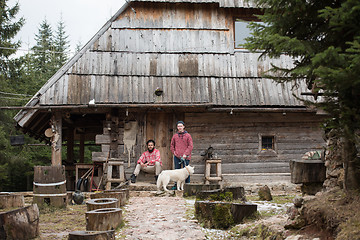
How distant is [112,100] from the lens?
12039mm

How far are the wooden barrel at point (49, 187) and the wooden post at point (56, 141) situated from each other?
4.10m

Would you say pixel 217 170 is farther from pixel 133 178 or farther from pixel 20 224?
pixel 20 224

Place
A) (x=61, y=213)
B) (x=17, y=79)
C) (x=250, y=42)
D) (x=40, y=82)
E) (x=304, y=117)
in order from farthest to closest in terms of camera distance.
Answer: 1. (x=40, y=82)
2. (x=17, y=79)
3. (x=304, y=117)
4. (x=61, y=213)
5. (x=250, y=42)

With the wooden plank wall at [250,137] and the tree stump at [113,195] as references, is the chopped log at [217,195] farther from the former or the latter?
the wooden plank wall at [250,137]

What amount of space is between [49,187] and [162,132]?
5524 millimetres

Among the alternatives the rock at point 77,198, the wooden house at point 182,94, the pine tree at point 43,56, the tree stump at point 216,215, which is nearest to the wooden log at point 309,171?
Result: the tree stump at point 216,215

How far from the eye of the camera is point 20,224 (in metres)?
5.09

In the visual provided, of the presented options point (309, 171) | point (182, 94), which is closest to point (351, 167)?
point (309, 171)

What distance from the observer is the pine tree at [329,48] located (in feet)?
11.6

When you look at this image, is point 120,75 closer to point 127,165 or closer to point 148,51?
point 148,51

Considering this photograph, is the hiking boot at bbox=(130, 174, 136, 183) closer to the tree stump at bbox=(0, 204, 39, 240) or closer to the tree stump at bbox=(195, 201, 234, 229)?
the tree stump at bbox=(195, 201, 234, 229)

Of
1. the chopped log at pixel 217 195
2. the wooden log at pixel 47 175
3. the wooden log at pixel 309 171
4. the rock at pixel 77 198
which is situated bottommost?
the rock at pixel 77 198

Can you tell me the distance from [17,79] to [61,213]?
1655cm

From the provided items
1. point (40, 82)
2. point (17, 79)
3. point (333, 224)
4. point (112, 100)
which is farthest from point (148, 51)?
point (40, 82)
